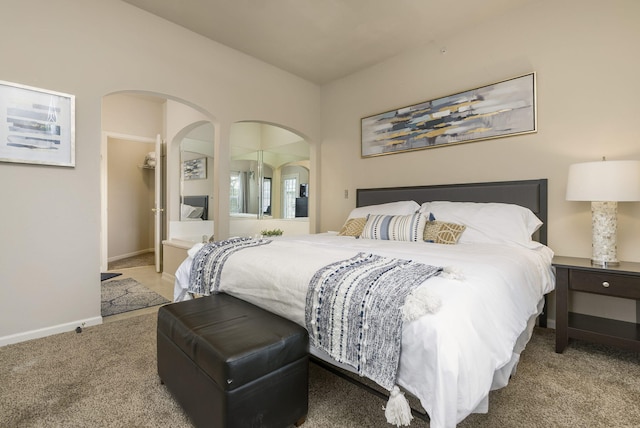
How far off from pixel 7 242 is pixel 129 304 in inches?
49.5

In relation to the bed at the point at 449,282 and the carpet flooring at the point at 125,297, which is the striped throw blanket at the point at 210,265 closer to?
the bed at the point at 449,282

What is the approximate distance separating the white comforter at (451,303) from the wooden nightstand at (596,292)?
0.40 ft

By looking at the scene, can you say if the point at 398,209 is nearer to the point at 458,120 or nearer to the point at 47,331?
the point at 458,120

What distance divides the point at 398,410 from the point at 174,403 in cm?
118

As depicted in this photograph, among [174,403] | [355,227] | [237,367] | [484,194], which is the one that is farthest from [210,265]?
[484,194]

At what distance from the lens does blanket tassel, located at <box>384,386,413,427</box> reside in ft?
3.69

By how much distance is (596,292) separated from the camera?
2084 mm

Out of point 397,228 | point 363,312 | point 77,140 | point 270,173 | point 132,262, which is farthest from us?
point 270,173

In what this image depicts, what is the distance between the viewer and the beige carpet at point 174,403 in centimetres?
147

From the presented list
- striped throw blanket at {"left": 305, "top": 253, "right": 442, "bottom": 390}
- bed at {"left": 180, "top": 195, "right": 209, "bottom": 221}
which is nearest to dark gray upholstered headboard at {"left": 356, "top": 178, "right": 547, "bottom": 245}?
striped throw blanket at {"left": 305, "top": 253, "right": 442, "bottom": 390}

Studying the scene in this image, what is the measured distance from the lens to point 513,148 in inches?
113

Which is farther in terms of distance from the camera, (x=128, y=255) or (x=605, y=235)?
(x=128, y=255)

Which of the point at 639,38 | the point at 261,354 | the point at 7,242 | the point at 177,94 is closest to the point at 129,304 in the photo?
the point at 7,242

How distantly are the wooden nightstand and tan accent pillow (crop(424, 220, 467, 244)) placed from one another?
27.2 inches
